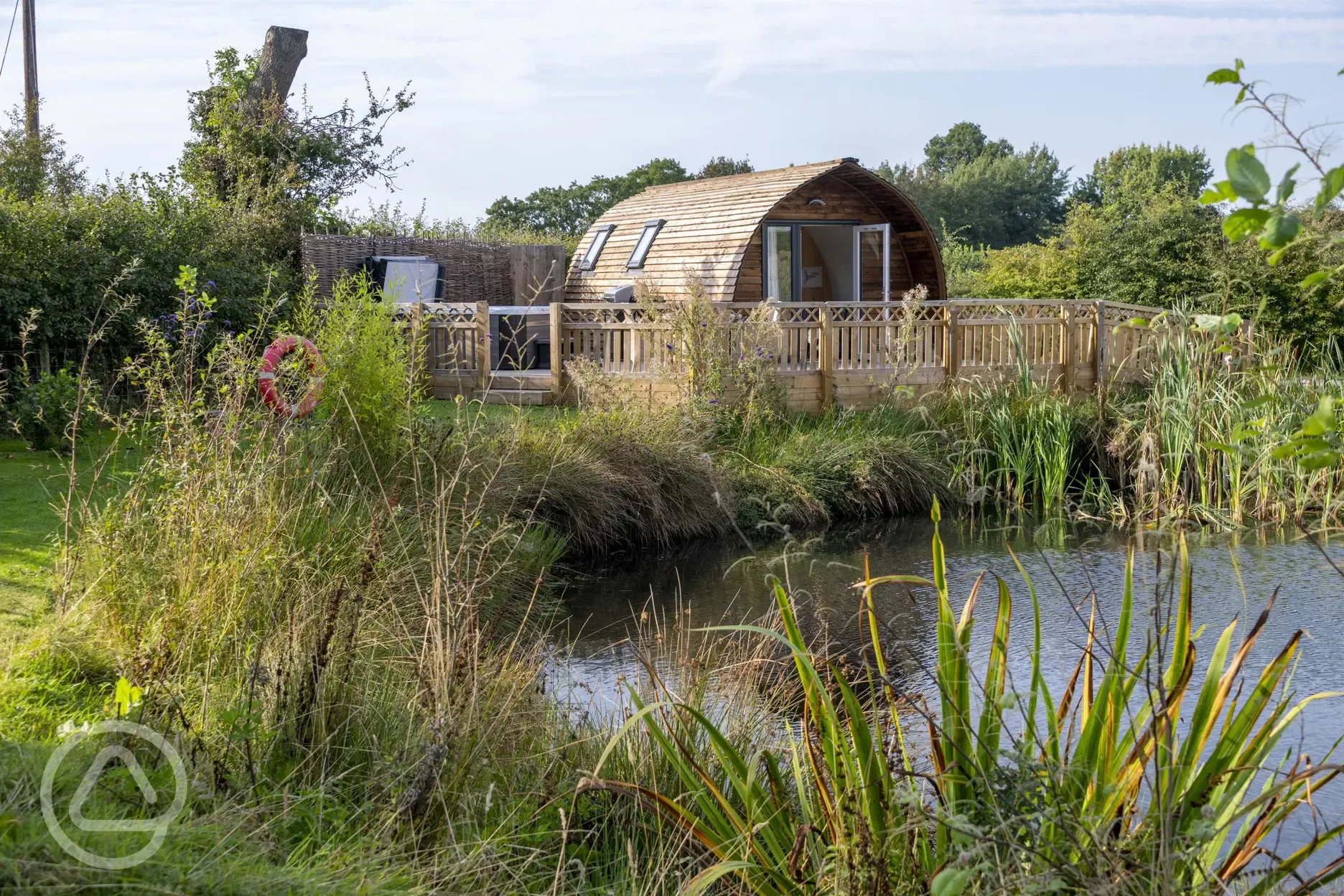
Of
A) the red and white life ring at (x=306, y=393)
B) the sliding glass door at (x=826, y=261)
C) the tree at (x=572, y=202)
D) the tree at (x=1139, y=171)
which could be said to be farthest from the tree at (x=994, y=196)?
the red and white life ring at (x=306, y=393)

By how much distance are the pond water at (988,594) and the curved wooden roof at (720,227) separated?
301 inches

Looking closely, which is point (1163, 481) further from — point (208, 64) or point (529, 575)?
point (208, 64)

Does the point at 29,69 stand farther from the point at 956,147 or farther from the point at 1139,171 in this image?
the point at 956,147

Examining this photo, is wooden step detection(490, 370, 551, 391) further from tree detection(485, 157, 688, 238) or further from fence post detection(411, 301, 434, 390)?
tree detection(485, 157, 688, 238)

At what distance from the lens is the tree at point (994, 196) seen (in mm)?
56000

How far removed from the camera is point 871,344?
13891mm

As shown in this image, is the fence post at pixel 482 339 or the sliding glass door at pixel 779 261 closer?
the fence post at pixel 482 339

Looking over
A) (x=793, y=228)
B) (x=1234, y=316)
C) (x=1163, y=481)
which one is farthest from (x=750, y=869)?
(x=793, y=228)

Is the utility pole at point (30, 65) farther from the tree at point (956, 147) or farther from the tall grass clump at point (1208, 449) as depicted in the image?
the tree at point (956, 147)

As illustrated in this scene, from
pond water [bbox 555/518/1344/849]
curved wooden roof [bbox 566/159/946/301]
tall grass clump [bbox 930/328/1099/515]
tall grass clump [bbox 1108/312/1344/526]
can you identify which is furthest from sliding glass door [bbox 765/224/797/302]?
pond water [bbox 555/518/1344/849]

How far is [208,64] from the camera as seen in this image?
2047cm

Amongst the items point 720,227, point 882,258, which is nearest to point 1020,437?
point 720,227

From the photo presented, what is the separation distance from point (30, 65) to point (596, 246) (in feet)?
30.9

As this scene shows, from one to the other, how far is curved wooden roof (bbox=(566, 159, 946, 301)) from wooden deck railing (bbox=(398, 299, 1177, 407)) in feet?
10.5
